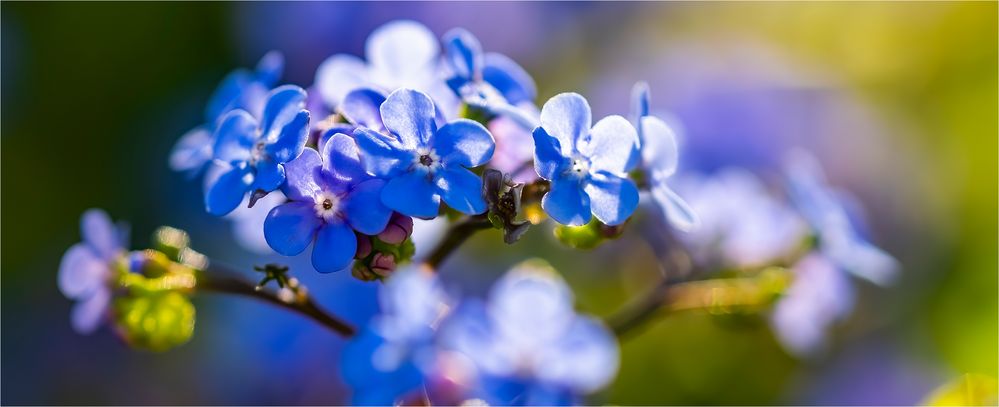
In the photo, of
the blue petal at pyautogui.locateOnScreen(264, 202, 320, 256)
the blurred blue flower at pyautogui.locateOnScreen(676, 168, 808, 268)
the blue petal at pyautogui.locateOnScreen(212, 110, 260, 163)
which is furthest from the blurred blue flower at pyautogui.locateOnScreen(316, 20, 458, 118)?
the blurred blue flower at pyautogui.locateOnScreen(676, 168, 808, 268)

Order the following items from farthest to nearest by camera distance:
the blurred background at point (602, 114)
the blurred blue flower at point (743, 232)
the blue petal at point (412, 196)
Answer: the blurred background at point (602, 114) < the blurred blue flower at point (743, 232) < the blue petal at point (412, 196)

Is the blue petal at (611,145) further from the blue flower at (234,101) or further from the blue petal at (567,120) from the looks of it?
the blue flower at (234,101)

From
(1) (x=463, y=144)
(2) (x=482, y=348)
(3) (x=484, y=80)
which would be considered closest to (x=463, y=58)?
(3) (x=484, y=80)

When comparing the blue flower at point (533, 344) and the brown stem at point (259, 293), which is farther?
the blue flower at point (533, 344)

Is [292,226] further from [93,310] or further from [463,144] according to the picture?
[93,310]

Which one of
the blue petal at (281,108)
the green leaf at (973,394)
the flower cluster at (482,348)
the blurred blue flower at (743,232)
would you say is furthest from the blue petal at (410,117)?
the green leaf at (973,394)

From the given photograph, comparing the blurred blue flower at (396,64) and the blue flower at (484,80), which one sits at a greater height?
the blurred blue flower at (396,64)

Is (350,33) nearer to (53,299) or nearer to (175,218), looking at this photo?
(175,218)
